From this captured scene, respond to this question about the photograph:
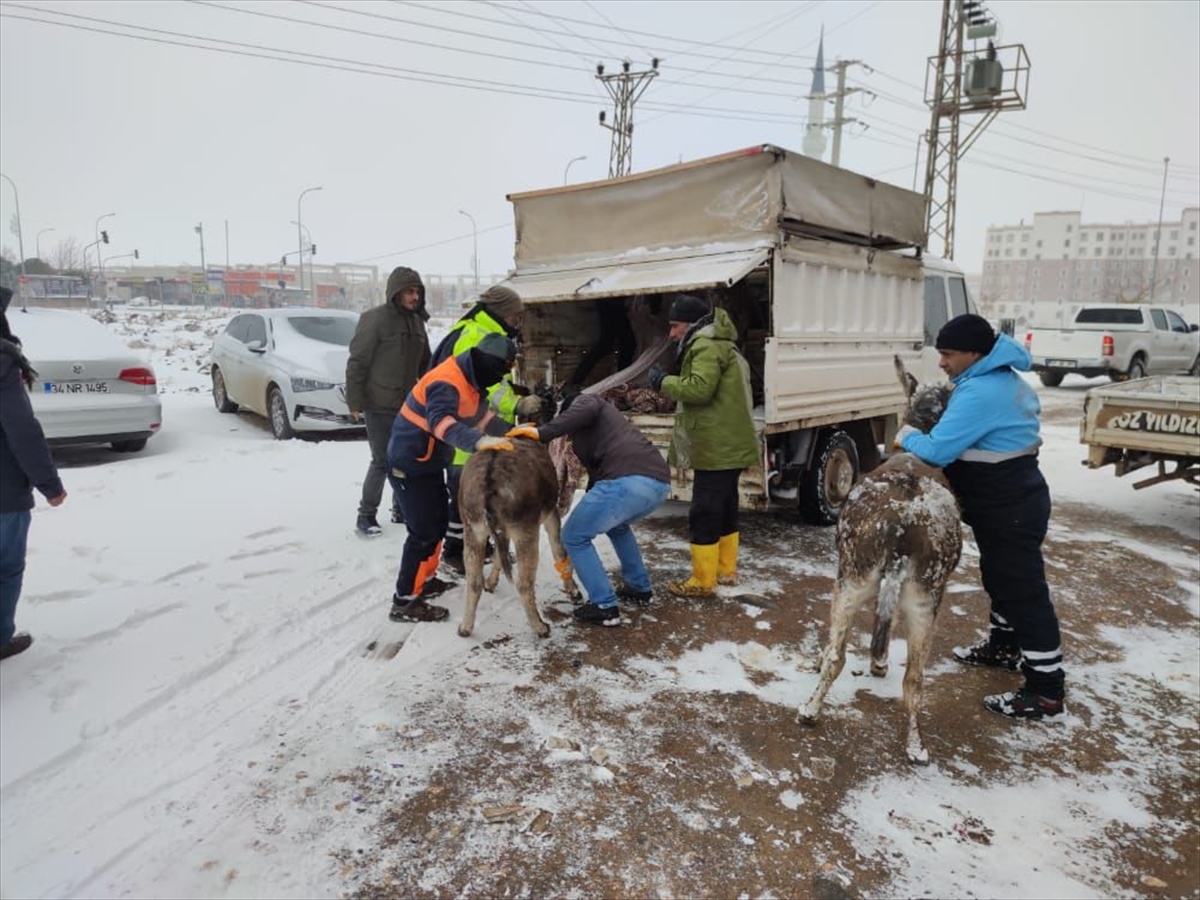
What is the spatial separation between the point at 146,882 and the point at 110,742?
95 cm

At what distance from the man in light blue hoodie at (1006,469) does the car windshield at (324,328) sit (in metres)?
8.39

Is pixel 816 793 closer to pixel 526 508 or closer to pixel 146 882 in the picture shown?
pixel 526 508

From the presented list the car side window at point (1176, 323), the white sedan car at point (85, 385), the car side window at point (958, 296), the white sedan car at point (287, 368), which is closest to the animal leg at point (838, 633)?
the car side window at point (958, 296)

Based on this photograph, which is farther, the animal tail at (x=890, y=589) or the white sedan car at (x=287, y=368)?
the white sedan car at (x=287, y=368)

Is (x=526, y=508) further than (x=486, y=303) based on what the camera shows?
No

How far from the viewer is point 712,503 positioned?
15.1 ft

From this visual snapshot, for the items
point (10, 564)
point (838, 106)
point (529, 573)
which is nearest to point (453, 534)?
point (529, 573)

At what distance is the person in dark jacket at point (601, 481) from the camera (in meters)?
4.12

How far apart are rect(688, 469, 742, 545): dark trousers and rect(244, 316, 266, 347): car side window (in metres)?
7.51

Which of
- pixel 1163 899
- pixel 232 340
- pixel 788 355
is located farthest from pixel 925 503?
pixel 232 340

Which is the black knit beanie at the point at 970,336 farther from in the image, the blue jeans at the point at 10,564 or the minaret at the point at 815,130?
the minaret at the point at 815,130

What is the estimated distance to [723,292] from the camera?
695 centimetres

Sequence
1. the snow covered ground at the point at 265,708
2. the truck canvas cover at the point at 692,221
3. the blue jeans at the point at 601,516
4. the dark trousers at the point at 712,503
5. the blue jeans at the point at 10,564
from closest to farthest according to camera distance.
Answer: the snow covered ground at the point at 265,708 → the blue jeans at the point at 10,564 → the blue jeans at the point at 601,516 → the dark trousers at the point at 712,503 → the truck canvas cover at the point at 692,221

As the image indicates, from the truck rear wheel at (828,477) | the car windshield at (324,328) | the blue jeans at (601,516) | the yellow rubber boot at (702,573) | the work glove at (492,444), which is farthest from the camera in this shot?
the car windshield at (324,328)
